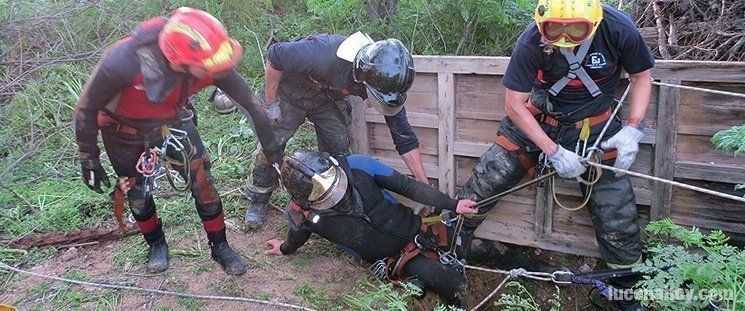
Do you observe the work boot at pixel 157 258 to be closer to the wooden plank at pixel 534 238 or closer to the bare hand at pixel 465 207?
the bare hand at pixel 465 207

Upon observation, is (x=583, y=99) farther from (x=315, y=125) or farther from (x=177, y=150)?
(x=177, y=150)

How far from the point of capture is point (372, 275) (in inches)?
159

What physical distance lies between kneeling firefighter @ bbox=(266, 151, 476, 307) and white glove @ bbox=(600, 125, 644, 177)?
3.21ft

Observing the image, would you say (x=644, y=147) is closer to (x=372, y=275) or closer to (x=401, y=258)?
(x=401, y=258)

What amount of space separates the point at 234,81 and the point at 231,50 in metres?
0.36

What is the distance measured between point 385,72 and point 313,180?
790 millimetres

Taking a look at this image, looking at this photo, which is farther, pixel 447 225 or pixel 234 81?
pixel 447 225

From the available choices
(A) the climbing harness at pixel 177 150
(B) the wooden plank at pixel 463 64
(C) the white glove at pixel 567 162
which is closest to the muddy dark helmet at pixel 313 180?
(A) the climbing harness at pixel 177 150

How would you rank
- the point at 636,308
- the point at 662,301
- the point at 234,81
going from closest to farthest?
the point at 662,301 → the point at 234,81 → the point at 636,308

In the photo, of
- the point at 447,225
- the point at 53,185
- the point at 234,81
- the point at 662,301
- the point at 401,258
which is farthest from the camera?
the point at 53,185

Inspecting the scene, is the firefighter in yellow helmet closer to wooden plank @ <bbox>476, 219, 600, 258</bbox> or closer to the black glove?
wooden plank @ <bbox>476, 219, 600, 258</bbox>

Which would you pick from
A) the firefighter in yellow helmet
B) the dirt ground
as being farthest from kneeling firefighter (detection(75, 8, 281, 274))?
the firefighter in yellow helmet

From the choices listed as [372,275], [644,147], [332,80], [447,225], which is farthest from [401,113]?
[644,147]

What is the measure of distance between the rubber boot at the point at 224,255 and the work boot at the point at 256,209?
555mm
